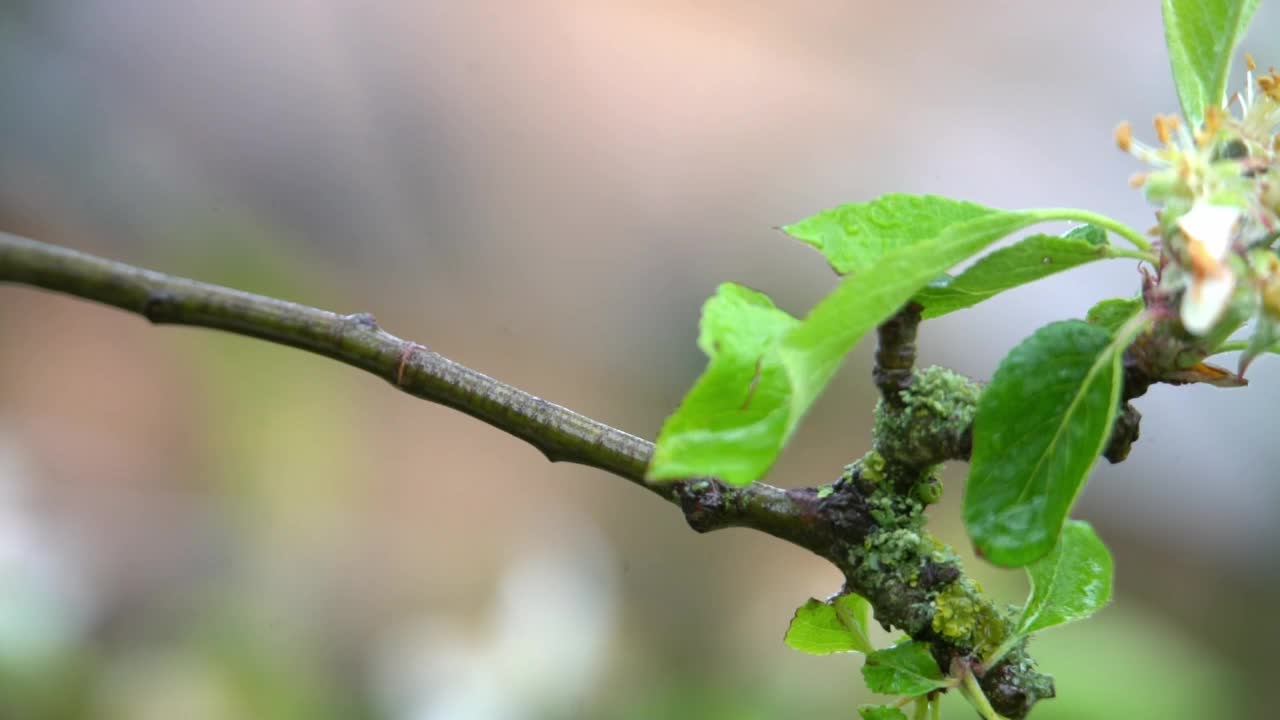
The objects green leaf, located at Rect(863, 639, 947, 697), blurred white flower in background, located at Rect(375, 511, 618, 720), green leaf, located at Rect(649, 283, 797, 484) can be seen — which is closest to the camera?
green leaf, located at Rect(649, 283, 797, 484)

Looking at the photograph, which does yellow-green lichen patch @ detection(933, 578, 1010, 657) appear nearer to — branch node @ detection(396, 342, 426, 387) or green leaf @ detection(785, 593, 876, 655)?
green leaf @ detection(785, 593, 876, 655)

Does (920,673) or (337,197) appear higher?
(920,673)

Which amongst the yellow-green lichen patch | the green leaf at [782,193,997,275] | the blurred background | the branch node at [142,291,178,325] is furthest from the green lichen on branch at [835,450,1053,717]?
the blurred background

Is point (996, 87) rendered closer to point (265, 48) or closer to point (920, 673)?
point (265, 48)

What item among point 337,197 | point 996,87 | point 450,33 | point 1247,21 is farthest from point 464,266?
point 1247,21

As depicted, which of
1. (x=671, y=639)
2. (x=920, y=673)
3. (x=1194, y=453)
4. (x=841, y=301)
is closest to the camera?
(x=841, y=301)
